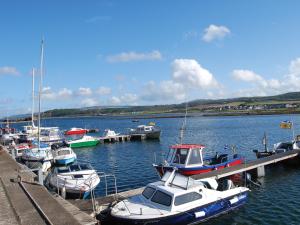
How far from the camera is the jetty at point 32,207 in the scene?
15.7m

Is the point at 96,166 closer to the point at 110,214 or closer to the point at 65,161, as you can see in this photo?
the point at 65,161

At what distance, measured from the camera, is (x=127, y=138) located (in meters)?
76.5

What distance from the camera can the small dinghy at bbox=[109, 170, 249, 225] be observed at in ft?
60.3

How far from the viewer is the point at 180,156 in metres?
29.2

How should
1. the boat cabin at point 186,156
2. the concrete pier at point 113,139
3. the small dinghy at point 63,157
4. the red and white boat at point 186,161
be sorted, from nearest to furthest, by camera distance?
the red and white boat at point 186,161
the boat cabin at point 186,156
the small dinghy at point 63,157
the concrete pier at point 113,139

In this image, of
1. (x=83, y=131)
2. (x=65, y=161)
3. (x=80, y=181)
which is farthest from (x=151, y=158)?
(x=83, y=131)

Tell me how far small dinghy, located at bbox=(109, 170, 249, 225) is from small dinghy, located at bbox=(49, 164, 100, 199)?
557 cm

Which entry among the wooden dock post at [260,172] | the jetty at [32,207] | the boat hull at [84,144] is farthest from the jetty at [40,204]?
the boat hull at [84,144]

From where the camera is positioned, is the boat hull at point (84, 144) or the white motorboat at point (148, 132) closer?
the boat hull at point (84, 144)

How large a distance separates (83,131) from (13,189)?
279 ft

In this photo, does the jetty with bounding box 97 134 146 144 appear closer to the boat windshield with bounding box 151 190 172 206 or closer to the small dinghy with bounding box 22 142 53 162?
the small dinghy with bounding box 22 142 53 162

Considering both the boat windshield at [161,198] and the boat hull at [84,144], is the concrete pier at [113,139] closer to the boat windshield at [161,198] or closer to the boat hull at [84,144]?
the boat hull at [84,144]

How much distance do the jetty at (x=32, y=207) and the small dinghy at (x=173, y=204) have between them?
8.61ft

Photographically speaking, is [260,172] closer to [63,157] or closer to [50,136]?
[63,157]
